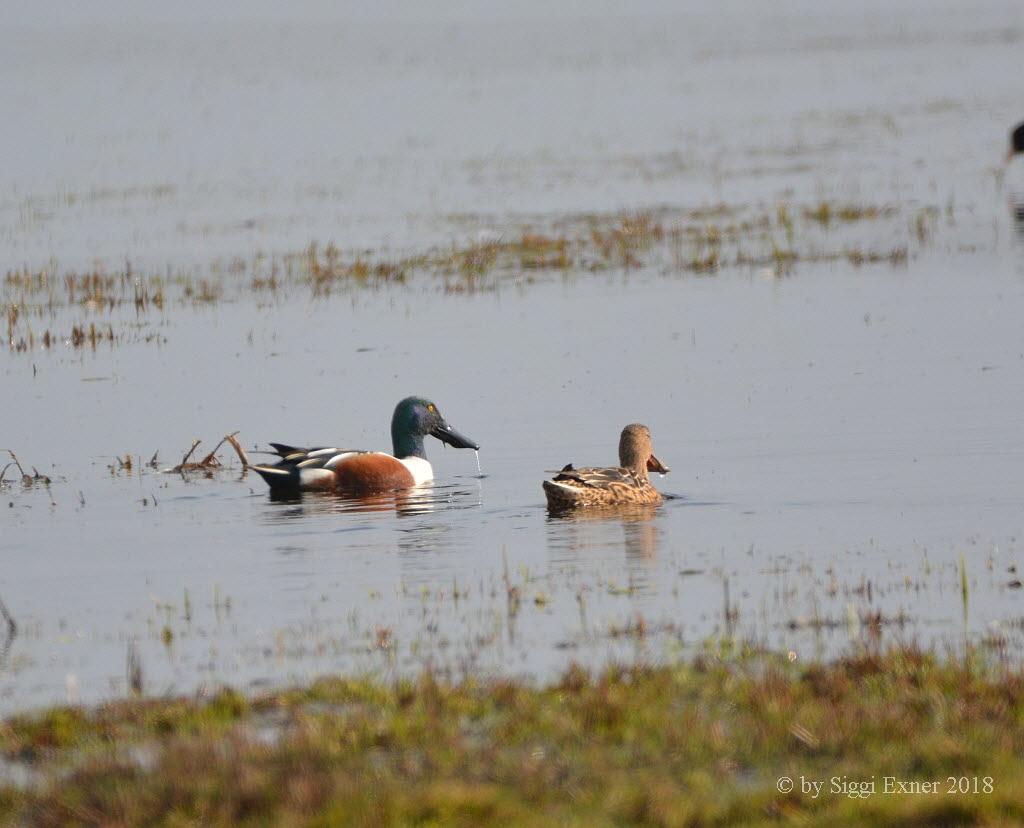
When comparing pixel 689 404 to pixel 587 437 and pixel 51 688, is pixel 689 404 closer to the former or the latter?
pixel 587 437

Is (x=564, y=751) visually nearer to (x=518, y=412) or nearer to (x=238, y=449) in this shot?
(x=238, y=449)

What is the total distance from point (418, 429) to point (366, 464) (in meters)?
0.92

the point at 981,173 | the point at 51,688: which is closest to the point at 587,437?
the point at 51,688

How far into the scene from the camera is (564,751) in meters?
6.48

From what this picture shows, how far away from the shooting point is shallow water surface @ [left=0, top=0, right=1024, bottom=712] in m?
9.04

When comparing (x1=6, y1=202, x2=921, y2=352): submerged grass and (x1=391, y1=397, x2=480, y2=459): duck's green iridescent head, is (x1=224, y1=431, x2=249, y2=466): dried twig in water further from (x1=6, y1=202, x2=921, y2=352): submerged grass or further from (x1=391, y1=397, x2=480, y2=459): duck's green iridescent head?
(x1=6, y1=202, x2=921, y2=352): submerged grass

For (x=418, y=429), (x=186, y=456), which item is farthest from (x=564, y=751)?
(x=418, y=429)

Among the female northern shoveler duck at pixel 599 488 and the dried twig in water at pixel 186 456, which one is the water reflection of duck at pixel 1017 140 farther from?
the dried twig in water at pixel 186 456

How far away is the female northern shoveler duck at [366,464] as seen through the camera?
13.8 m

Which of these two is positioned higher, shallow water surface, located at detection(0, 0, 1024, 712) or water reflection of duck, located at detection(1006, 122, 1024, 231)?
water reflection of duck, located at detection(1006, 122, 1024, 231)

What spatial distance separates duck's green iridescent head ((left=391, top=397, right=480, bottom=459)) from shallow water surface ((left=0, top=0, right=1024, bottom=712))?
14.0 inches

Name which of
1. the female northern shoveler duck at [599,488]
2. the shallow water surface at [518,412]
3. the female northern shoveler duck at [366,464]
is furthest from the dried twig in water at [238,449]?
the female northern shoveler duck at [599,488]

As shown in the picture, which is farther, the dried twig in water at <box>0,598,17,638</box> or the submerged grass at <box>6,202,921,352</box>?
the submerged grass at <box>6,202,921,352</box>

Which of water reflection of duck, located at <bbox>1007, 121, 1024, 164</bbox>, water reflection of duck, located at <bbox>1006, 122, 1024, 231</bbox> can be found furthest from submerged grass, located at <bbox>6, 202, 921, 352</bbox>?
water reflection of duck, located at <bbox>1007, 121, 1024, 164</bbox>
